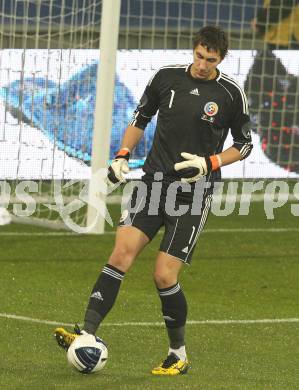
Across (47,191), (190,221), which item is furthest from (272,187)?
(190,221)

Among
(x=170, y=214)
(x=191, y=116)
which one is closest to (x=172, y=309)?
(x=170, y=214)

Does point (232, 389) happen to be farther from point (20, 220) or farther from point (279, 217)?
point (279, 217)

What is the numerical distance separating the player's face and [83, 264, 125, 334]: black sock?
3.96 feet

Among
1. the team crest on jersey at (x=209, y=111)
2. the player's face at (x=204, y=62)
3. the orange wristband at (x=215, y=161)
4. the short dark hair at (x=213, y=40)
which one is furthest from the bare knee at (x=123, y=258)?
the short dark hair at (x=213, y=40)

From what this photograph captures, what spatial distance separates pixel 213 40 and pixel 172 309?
1.54 metres

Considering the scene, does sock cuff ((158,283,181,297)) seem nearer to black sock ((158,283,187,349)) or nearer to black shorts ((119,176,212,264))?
black sock ((158,283,187,349))

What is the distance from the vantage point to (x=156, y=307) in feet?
30.1

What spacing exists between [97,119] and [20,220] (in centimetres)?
174

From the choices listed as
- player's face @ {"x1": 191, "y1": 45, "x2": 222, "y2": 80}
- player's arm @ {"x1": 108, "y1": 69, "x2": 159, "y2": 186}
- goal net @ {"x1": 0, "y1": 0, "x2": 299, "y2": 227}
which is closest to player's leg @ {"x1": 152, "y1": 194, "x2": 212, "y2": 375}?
player's arm @ {"x1": 108, "y1": 69, "x2": 159, "y2": 186}

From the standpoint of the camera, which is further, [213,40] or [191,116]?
[191,116]

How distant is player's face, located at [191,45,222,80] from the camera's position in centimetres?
687

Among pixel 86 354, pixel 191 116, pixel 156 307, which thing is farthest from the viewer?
pixel 156 307

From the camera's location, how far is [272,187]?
51.5ft

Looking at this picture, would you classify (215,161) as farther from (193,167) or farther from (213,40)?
(213,40)
